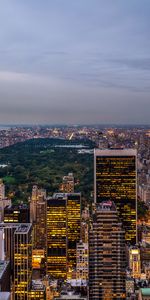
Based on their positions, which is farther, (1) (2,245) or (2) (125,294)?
(1) (2,245)

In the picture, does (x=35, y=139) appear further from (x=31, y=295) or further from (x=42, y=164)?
(x=31, y=295)

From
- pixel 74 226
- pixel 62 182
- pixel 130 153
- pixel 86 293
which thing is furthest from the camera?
pixel 62 182

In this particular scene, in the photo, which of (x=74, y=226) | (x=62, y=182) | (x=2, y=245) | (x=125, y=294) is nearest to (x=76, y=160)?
(x=62, y=182)

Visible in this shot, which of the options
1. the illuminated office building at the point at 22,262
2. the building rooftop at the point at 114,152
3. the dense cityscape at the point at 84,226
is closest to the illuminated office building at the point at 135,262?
the dense cityscape at the point at 84,226

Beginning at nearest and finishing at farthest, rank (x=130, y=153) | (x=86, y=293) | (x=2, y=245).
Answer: (x=86, y=293) < (x=2, y=245) < (x=130, y=153)

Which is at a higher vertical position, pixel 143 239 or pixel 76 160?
pixel 76 160

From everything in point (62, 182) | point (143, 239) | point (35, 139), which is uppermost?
point (35, 139)

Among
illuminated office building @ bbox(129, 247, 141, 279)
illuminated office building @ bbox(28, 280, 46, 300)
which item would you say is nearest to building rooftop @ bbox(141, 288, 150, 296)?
illuminated office building @ bbox(129, 247, 141, 279)

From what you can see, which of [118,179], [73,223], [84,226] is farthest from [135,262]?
[118,179]
